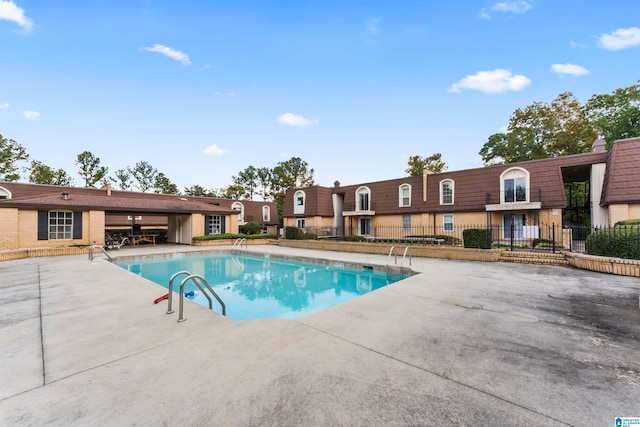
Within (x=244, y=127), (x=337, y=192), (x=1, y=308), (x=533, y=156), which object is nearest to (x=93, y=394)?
(x=1, y=308)

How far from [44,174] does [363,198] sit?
132 ft

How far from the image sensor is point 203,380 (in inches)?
103

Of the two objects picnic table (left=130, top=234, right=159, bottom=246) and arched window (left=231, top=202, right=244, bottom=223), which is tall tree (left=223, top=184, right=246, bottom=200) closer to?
arched window (left=231, top=202, right=244, bottom=223)

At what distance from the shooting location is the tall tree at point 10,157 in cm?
2727

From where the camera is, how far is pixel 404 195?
21.6 m

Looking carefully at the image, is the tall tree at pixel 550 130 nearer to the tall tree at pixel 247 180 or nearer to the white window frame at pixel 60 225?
the tall tree at pixel 247 180

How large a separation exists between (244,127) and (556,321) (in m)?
21.3

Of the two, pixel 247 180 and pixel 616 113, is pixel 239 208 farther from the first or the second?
pixel 616 113

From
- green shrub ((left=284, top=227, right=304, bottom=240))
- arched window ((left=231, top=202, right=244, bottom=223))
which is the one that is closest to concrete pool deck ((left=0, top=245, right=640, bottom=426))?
green shrub ((left=284, top=227, right=304, bottom=240))

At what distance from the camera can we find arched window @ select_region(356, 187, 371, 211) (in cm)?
2374

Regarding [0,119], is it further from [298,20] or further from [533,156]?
[533,156]

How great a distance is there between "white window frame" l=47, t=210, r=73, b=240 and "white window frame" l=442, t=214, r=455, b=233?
995 inches

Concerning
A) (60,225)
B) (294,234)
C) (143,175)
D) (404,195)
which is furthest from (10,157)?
(404,195)

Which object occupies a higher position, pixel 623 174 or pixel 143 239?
pixel 623 174
